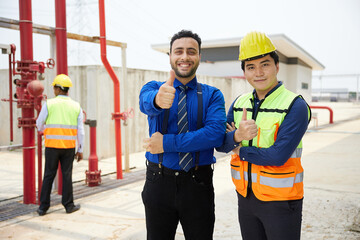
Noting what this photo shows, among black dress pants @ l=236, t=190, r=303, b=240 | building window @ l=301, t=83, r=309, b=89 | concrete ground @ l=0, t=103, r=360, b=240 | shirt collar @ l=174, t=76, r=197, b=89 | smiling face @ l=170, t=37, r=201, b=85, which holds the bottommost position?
concrete ground @ l=0, t=103, r=360, b=240

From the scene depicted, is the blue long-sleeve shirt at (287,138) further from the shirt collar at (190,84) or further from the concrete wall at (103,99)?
the concrete wall at (103,99)

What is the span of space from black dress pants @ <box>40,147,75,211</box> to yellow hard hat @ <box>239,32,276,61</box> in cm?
335

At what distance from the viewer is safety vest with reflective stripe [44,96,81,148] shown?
4.54m

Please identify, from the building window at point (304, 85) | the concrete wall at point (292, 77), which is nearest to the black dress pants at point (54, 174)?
the concrete wall at point (292, 77)

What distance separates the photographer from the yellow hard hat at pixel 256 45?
2.08 metres

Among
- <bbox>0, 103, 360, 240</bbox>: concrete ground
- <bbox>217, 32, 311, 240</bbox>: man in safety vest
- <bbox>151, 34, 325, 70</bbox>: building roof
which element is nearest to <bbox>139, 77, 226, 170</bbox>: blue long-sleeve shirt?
<bbox>217, 32, 311, 240</bbox>: man in safety vest

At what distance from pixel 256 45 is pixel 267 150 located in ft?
2.21

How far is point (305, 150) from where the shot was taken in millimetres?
10031

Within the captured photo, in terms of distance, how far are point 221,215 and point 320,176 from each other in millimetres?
3288

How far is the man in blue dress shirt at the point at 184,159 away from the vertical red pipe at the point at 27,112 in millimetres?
3178

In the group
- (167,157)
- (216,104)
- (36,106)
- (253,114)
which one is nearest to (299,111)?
(253,114)

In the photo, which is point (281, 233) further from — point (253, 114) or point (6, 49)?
point (6, 49)

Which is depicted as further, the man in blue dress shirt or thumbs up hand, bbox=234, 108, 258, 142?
the man in blue dress shirt

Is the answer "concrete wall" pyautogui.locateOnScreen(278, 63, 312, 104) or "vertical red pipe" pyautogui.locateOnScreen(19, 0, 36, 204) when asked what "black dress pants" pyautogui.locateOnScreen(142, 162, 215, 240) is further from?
"concrete wall" pyautogui.locateOnScreen(278, 63, 312, 104)
